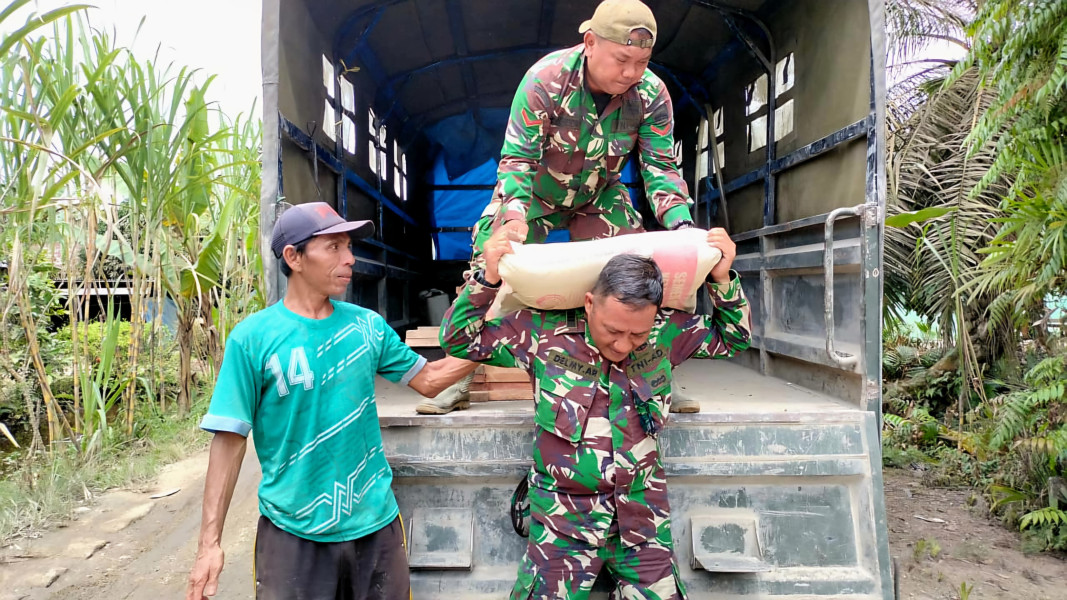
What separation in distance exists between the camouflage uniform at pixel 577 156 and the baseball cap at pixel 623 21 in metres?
0.23

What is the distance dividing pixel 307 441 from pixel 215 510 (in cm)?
24

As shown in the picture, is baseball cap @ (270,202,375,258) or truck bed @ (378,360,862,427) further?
truck bed @ (378,360,862,427)

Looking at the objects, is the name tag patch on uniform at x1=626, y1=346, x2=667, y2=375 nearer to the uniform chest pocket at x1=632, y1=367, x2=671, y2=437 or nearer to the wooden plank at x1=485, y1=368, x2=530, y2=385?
the uniform chest pocket at x1=632, y1=367, x2=671, y2=437

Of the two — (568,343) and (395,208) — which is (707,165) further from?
(568,343)

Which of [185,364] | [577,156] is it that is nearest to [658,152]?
[577,156]

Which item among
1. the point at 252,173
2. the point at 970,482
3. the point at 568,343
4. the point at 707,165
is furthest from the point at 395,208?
the point at 970,482

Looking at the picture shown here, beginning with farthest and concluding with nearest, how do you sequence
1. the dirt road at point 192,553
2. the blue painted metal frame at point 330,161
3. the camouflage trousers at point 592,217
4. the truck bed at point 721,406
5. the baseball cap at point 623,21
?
the dirt road at point 192,553 < the camouflage trousers at point 592,217 < the blue painted metal frame at point 330,161 < the truck bed at point 721,406 < the baseball cap at point 623,21

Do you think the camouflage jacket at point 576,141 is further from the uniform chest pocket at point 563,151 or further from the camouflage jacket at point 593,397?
the camouflage jacket at point 593,397

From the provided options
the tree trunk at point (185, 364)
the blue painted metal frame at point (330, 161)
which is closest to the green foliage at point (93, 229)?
the tree trunk at point (185, 364)

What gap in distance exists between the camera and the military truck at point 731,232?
1.89 metres

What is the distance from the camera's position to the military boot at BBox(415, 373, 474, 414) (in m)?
2.10

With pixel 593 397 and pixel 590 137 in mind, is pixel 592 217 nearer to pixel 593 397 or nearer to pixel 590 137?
pixel 590 137

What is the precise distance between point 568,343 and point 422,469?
1.91ft

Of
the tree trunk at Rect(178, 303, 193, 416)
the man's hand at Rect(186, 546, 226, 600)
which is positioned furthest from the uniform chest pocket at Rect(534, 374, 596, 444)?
the tree trunk at Rect(178, 303, 193, 416)
